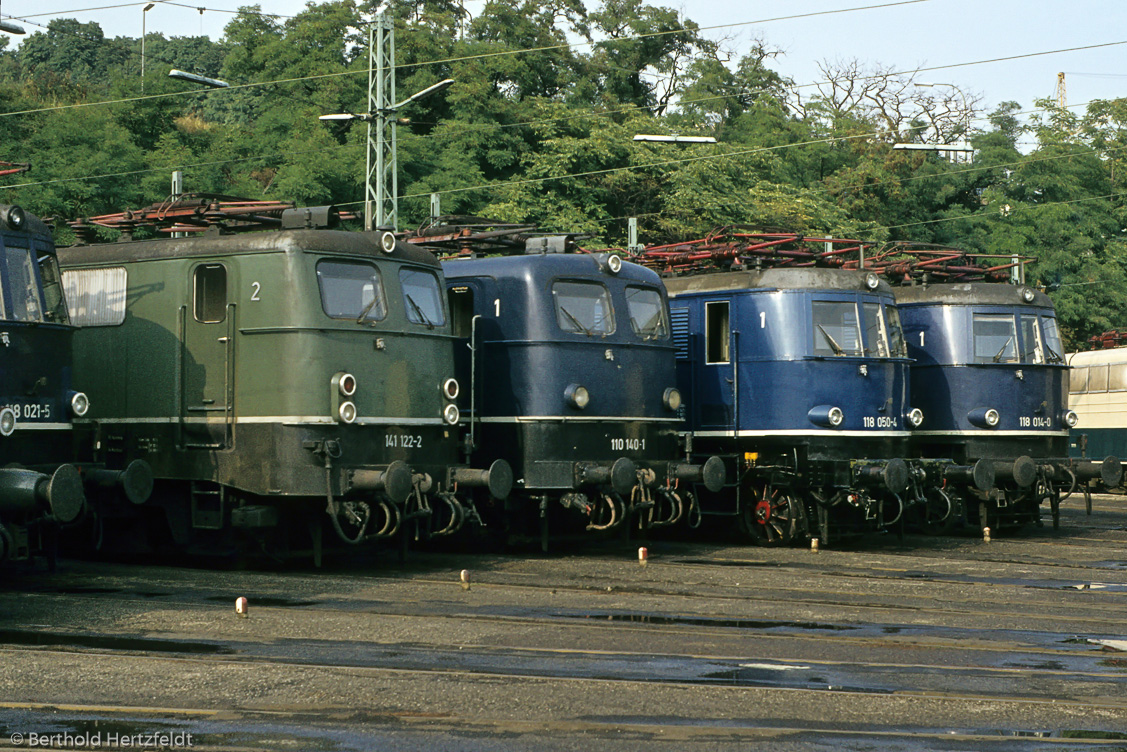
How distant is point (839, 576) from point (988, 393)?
20.5 ft

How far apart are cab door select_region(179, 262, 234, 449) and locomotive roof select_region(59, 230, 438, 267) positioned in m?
0.24

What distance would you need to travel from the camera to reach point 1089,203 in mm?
48875

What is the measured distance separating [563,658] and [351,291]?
20.1ft

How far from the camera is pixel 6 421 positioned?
11461 mm

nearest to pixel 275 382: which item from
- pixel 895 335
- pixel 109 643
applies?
pixel 109 643

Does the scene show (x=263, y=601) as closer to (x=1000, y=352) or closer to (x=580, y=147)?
(x=1000, y=352)

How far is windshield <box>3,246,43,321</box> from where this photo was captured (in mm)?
11969

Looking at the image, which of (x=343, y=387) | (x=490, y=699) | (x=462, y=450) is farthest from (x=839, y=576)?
(x=490, y=699)

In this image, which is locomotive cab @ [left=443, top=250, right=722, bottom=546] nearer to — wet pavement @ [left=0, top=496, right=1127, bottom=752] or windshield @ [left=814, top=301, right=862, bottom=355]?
wet pavement @ [left=0, top=496, right=1127, bottom=752]

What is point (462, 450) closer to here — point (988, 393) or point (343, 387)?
point (343, 387)

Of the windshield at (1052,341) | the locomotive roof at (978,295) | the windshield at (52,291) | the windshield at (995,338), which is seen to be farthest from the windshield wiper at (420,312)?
the windshield at (1052,341)

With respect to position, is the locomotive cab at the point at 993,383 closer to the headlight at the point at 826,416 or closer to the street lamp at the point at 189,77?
the headlight at the point at 826,416

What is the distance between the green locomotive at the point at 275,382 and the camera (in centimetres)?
1378

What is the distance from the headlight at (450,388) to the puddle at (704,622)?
4264 millimetres
